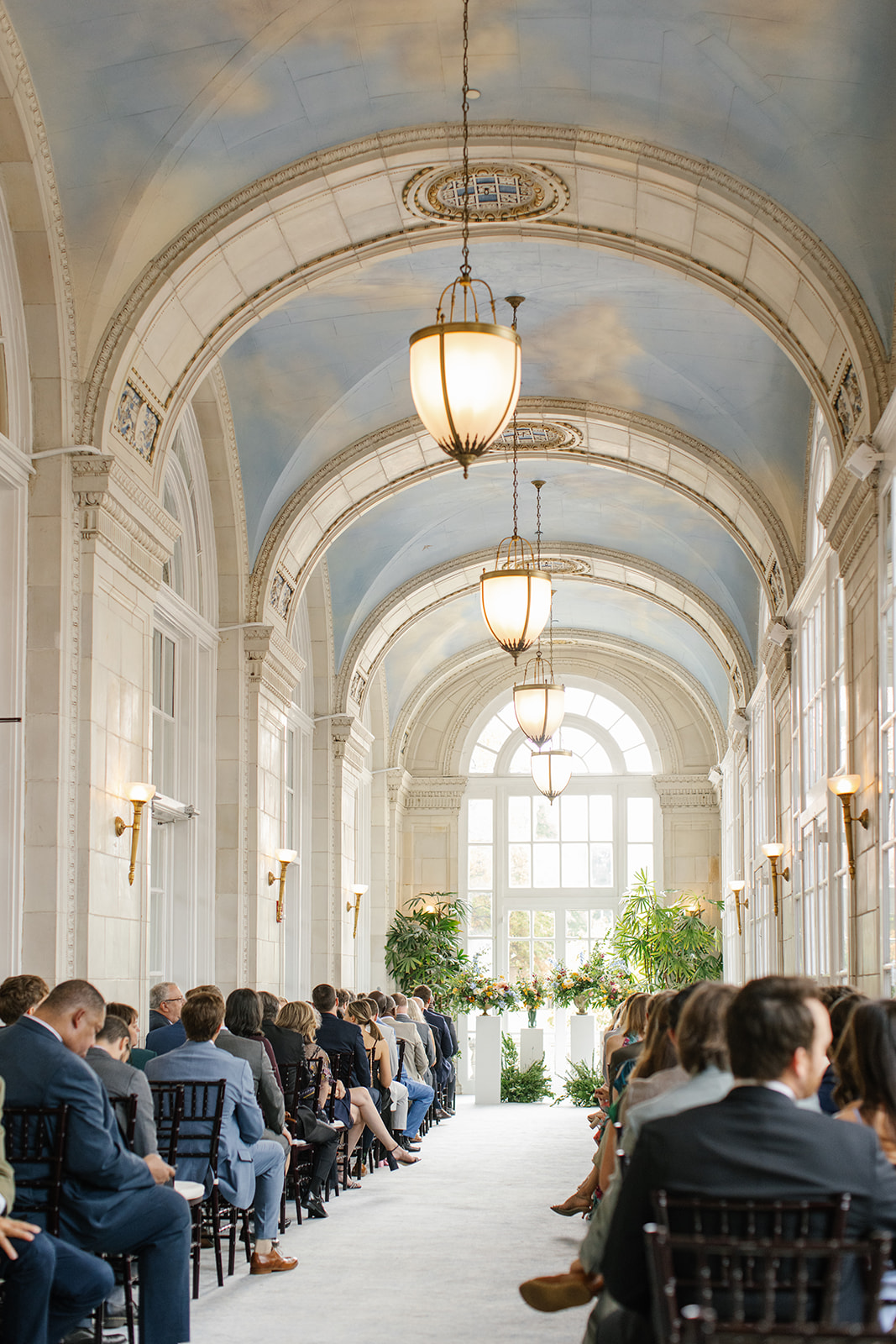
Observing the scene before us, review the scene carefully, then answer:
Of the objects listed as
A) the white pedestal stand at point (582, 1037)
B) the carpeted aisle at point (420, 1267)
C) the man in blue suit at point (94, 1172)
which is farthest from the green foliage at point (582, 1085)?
the man in blue suit at point (94, 1172)

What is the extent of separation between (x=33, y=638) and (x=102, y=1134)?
4.35m

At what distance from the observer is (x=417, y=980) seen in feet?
71.4

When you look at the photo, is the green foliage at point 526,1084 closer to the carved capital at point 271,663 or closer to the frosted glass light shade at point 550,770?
the frosted glass light shade at point 550,770

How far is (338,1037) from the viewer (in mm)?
10141

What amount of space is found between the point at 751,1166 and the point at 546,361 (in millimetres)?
11346

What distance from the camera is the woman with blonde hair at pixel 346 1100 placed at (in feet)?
28.6

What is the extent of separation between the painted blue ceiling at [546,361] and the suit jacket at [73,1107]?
7.62 m

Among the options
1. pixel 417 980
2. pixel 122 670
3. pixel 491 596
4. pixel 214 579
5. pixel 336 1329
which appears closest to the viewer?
pixel 336 1329

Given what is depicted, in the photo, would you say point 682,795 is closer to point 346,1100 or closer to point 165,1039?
point 346,1100

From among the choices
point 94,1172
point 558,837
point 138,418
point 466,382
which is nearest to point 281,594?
point 138,418

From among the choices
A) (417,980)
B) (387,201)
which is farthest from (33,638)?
(417,980)

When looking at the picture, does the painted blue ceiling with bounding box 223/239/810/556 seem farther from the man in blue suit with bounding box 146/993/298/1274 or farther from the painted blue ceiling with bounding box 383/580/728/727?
the painted blue ceiling with bounding box 383/580/728/727

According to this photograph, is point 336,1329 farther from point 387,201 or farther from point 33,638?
point 387,201

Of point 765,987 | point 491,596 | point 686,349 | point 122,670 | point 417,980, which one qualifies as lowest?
point 417,980
